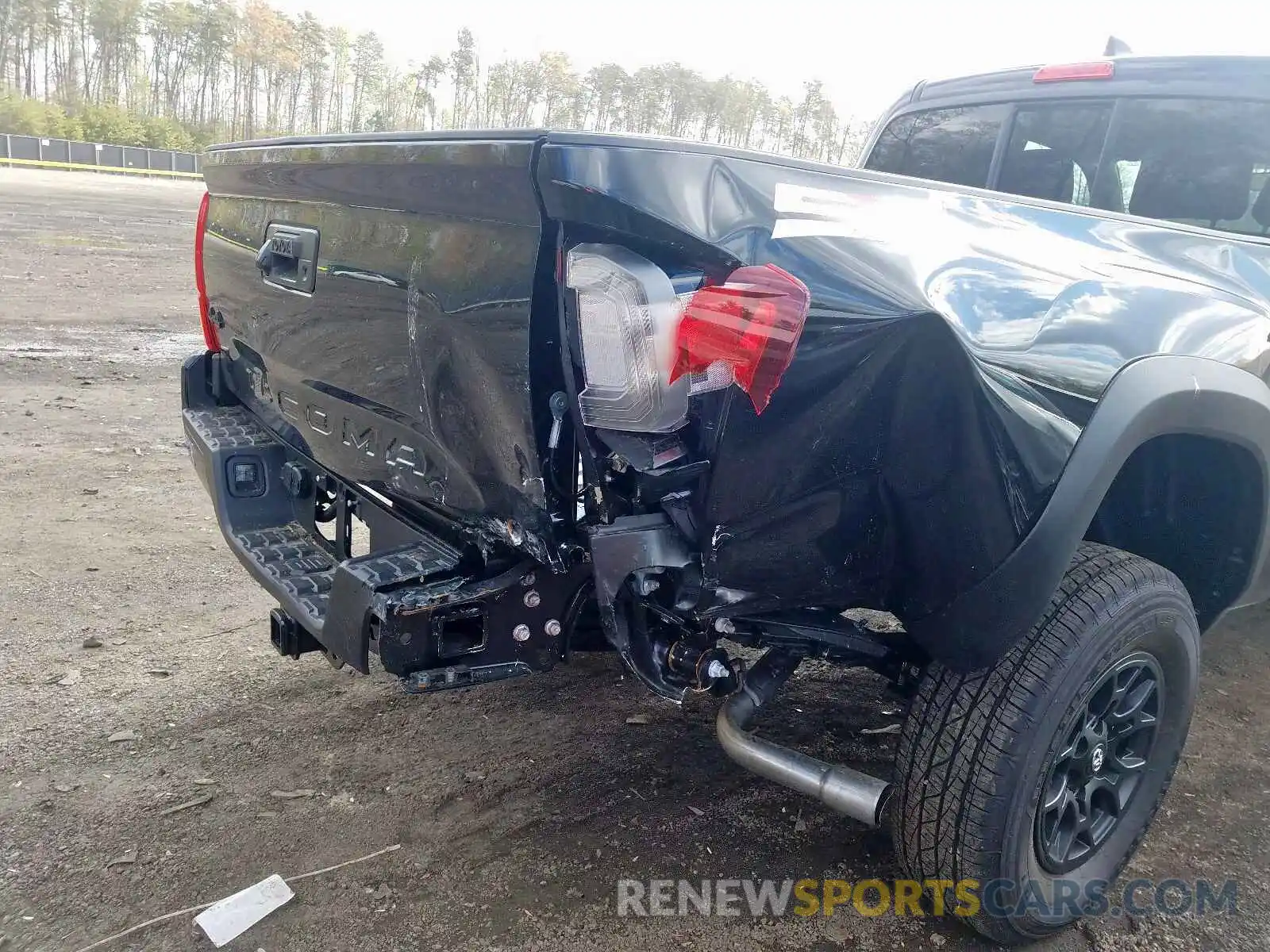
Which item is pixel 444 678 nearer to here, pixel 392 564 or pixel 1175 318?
pixel 392 564

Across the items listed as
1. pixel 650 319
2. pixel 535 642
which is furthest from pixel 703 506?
pixel 535 642

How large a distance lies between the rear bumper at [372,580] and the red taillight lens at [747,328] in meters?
0.64

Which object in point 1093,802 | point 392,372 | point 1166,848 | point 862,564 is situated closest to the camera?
point 862,564

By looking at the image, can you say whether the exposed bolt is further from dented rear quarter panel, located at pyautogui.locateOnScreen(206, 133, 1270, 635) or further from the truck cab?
the truck cab

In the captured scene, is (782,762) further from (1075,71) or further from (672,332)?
(1075,71)

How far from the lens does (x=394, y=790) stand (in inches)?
111

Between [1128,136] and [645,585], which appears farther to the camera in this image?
[1128,136]

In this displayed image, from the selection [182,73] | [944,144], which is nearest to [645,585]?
[944,144]

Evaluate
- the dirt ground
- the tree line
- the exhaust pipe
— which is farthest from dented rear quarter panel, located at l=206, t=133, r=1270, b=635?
the tree line

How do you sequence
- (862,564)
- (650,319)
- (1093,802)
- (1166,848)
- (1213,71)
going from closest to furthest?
(650,319), (862,564), (1093,802), (1166,848), (1213,71)

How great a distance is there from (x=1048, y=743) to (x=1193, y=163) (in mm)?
1985

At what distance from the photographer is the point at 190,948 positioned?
7.23ft

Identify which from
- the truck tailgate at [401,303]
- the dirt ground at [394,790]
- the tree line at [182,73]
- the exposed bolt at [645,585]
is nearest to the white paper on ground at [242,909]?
the dirt ground at [394,790]

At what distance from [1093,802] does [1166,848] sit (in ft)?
1.51
